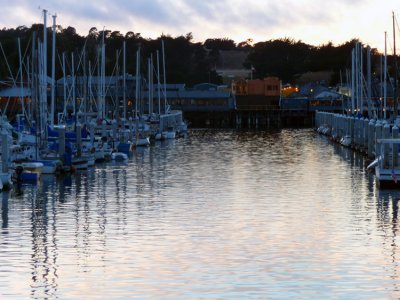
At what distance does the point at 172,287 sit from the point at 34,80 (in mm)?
37599

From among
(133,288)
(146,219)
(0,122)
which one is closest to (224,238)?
(146,219)

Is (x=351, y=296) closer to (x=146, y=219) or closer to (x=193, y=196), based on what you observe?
(x=146, y=219)

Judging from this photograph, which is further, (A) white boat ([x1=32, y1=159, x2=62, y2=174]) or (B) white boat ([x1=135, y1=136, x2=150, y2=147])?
(B) white boat ([x1=135, y1=136, x2=150, y2=147])

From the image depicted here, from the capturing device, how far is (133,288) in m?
28.5

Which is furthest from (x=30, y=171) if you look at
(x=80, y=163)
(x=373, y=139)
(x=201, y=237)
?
(x=373, y=139)

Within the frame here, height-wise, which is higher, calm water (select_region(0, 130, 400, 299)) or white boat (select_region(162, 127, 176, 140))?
white boat (select_region(162, 127, 176, 140))

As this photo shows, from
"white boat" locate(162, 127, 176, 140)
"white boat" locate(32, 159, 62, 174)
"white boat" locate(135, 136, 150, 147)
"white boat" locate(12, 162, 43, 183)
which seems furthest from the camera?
"white boat" locate(162, 127, 176, 140)

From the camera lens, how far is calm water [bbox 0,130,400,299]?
94.2 ft

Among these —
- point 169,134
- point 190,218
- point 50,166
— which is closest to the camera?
point 190,218

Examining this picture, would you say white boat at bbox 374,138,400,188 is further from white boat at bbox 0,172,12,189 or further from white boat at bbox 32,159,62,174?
white boat at bbox 32,159,62,174

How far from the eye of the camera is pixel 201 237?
1459 inches

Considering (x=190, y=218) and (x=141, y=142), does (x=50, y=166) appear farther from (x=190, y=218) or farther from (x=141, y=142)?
(x=141, y=142)

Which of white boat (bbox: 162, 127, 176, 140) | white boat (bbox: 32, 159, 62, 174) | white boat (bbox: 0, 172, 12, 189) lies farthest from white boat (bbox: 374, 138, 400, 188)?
white boat (bbox: 162, 127, 176, 140)

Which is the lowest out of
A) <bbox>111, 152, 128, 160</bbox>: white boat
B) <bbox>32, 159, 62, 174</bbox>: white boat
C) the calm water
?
the calm water
